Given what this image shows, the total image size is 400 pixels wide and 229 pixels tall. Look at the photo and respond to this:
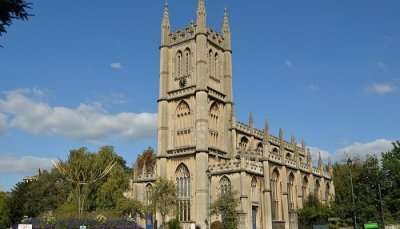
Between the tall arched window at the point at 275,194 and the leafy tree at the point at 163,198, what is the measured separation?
1290 cm

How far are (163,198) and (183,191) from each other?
4.53 metres

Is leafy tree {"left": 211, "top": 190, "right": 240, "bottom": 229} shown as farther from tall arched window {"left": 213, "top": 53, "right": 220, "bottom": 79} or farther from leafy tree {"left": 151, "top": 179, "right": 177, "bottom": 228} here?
tall arched window {"left": 213, "top": 53, "right": 220, "bottom": 79}

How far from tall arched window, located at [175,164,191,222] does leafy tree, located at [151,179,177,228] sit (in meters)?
2.41

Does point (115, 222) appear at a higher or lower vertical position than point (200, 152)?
lower

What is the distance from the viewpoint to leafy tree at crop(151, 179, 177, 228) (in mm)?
Result: 51469

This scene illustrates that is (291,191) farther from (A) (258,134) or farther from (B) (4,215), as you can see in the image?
(B) (4,215)

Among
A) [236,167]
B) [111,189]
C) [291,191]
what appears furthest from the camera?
[111,189]

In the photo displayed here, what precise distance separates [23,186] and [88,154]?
1162 centimetres

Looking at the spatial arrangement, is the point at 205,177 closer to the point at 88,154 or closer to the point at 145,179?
the point at 145,179

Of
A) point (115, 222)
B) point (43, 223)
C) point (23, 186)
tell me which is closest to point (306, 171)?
point (115, 222)

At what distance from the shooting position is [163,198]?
51.6 meters

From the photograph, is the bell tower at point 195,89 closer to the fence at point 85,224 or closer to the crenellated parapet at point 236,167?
the crenellated parapet at point 236,167

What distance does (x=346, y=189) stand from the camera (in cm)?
5919

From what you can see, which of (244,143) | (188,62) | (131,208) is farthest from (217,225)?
(188,62)
